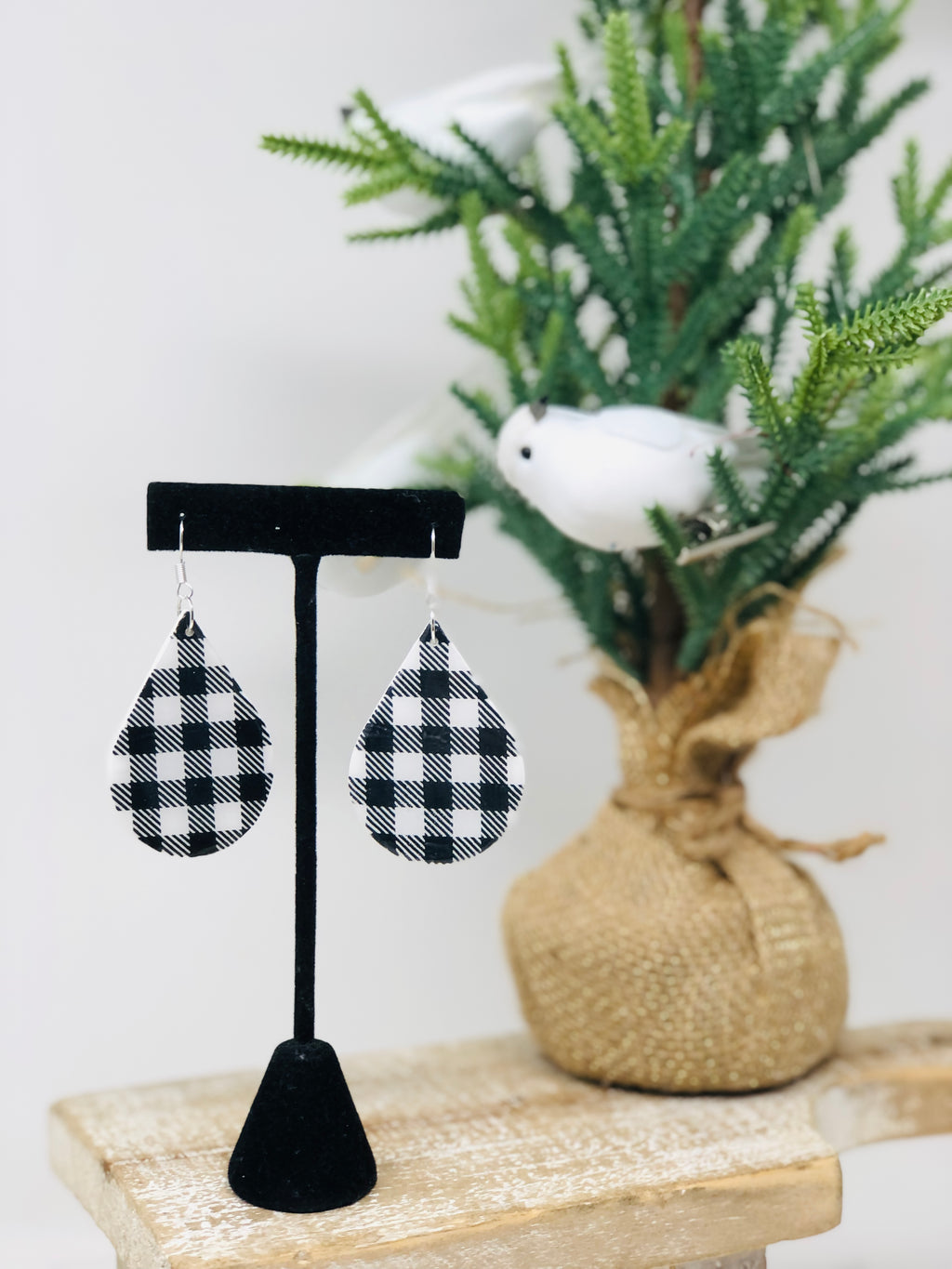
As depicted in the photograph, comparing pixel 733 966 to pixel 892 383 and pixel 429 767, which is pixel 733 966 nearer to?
pixel 429 767

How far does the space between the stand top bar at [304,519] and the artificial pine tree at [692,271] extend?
0.15 meters

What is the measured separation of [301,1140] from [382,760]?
0.19 metres

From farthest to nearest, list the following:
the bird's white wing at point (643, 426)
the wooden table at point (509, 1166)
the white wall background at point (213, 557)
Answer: the white wall background at point (213, 557)
the bird's white wing at point (643, 426)
the wooden table at point (509, 1166)

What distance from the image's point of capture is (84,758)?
1066mm

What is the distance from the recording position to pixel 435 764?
2.17 ft

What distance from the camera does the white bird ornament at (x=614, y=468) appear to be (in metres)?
0.74

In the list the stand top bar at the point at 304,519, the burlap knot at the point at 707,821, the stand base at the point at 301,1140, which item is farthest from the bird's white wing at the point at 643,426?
the stand base at the point at 301,1140

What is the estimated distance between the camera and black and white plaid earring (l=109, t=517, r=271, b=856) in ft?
2.14

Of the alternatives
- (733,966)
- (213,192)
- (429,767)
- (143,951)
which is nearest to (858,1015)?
(733,966)

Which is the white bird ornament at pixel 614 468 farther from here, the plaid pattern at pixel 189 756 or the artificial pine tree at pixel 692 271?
the plaid pattern at pixel 189 756

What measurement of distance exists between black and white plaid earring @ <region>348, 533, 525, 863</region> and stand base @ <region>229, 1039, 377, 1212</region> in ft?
0.38

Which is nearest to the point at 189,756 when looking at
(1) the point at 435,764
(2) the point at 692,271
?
(1) the point at 435,764

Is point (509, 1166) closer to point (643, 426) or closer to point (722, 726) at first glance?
point (722, 726)

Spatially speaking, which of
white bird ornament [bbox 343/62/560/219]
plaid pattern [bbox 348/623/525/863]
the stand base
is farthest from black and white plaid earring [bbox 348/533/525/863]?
white bird ornament [bbox 343/62/560/219]
